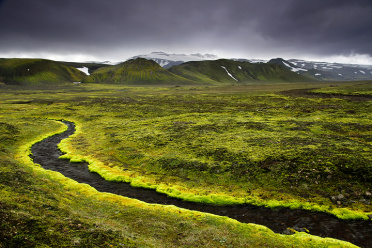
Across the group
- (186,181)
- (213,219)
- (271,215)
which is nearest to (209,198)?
(213,219)

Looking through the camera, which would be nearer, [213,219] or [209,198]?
[213,219]

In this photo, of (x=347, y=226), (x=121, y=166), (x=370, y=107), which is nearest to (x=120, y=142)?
(x=121, y=166)

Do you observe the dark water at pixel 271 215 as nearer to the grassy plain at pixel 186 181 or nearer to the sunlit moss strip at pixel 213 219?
the grassy plain at pixel 186 181

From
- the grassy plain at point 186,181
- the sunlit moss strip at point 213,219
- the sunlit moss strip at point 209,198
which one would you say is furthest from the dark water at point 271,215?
the sunlit moss strip at point 213,219

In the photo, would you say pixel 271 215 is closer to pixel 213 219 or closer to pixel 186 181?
pixel 213 219

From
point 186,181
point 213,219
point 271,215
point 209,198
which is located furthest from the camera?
point 186,181

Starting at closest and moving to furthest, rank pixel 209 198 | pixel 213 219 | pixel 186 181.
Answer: pixel 213 219 < pixel 209 198 < pixel 186 181

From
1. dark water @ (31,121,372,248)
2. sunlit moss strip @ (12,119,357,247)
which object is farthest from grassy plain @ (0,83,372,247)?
dark water @ (31,121,372,248)

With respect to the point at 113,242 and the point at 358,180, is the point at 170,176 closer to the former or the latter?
the point at 113,242

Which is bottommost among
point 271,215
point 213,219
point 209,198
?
point 271,215

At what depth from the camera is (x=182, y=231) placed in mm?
13727

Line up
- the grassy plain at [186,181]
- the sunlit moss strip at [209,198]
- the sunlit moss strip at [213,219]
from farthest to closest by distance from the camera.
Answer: the sunlit moss strip at [209,198] < the sunlit moss strip at [213,219] < the grassy plain at [186,181]

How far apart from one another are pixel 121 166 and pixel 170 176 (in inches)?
285

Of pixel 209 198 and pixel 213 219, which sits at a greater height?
pixel 213 219
